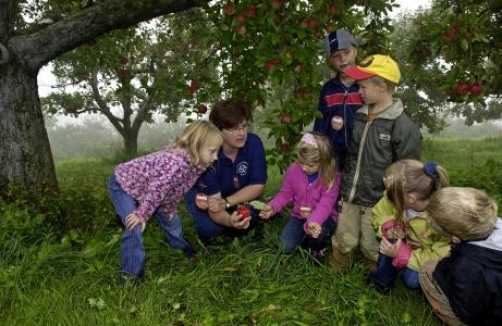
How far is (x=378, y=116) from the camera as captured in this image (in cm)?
329

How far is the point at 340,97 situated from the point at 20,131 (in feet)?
11.4

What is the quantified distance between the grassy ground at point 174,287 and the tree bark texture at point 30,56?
641 mm

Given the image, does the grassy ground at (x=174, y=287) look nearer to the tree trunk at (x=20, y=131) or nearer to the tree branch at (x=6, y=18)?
the tree trunk at (x=20, y=131)

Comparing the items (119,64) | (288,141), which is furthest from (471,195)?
(119,64)

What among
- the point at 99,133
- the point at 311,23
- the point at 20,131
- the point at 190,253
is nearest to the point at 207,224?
the point at 190,253

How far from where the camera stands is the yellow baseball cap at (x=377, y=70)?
3227mm

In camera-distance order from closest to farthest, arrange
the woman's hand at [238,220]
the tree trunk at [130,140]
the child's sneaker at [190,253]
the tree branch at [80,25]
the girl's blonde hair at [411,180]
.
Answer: the girl's blonde hair at [411,180] < the woman's hand at [238,220] < the child's sneaker at [190,253] < the tree branch at [80,25] < the tree trunk at [130,140]

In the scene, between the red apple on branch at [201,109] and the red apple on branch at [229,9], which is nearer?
the red apple on branch at [229,9]

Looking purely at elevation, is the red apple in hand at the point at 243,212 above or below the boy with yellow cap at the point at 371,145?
below

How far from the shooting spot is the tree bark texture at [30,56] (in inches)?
178

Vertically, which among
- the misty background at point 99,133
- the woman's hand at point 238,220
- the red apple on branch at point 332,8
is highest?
the red apple on branch at point 332,8

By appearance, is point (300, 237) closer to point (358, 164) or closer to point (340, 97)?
point (358, 164)

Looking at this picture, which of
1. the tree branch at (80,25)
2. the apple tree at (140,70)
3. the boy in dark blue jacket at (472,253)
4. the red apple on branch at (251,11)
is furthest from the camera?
the apple tree at (140,70)

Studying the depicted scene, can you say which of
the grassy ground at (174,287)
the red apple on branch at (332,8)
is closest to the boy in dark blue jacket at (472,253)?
the grassy ground at (174,287)
